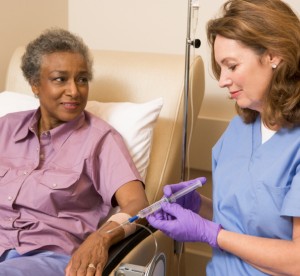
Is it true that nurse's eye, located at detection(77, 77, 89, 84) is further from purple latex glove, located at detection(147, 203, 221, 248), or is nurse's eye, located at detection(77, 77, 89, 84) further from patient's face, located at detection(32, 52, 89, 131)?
purple latex glove, located at detection(147, 203, 221, 248)

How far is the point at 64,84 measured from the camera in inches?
60.0

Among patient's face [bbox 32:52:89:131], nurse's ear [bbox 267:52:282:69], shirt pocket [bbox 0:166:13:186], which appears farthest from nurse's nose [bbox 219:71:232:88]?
shirt pocket [bbox 0:166:13:186]

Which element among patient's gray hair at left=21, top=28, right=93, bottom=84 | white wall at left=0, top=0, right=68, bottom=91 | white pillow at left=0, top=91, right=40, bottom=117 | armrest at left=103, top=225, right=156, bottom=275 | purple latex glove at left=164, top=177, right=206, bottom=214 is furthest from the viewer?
white wall at left=0, top=0, right=68, bottom=91

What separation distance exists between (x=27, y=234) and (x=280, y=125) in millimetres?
839

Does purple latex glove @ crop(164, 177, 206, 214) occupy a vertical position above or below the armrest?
above

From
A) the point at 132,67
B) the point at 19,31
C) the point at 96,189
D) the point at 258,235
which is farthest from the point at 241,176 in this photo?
the point at 19,31

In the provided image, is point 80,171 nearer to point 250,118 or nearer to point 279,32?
point 250,118

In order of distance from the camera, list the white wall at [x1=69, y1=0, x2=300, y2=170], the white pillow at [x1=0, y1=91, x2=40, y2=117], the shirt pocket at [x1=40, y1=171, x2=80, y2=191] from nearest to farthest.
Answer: the shirt pocket at [x1=40, y1=171, x2=80, y2=191] < the white pillow at [x1=0, y1=91, x2=40, y2=117] < the white wall at [x1=69, y1=0, x2=300, y2=170]

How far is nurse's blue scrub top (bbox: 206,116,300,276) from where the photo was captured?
1.08 meters

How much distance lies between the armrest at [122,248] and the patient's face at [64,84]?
474 mm

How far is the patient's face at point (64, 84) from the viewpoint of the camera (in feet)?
4.95

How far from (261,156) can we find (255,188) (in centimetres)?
9

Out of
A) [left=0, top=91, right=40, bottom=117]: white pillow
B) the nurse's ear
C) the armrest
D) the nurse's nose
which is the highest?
the nurse's ear

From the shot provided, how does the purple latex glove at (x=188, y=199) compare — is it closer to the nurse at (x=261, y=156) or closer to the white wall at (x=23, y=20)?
the nurse at (x=261, y=156)
